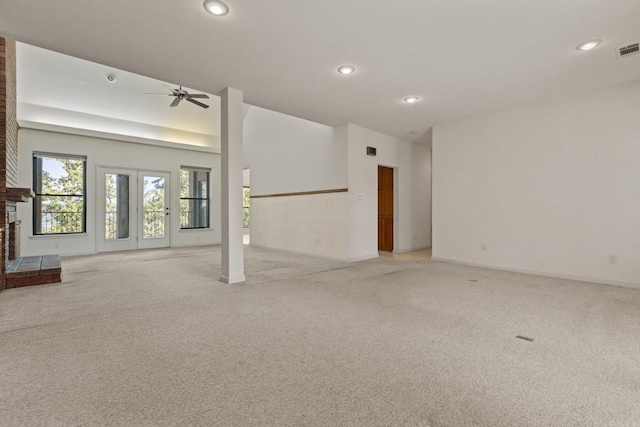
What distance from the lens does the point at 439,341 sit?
217 centimetres

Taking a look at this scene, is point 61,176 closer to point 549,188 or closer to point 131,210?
point 131,210

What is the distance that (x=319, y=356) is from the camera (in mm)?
1950

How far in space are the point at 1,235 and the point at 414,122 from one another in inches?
251

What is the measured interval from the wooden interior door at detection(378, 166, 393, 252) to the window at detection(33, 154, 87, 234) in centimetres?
709

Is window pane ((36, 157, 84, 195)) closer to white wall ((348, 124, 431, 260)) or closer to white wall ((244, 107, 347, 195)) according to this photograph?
white wall ((244, 107, 347, 195))

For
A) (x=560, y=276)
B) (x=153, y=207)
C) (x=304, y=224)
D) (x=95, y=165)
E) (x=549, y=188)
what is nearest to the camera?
(x=560, y=276)

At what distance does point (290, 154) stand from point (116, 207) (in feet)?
14.9

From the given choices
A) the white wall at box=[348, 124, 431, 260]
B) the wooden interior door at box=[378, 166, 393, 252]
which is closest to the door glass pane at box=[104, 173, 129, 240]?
the white wall at box=[348, 124, 431, 260]

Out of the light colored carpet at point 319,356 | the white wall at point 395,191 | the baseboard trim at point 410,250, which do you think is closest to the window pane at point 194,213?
the light colored carpet at point 319,356

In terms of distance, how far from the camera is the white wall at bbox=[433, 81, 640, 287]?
383cm

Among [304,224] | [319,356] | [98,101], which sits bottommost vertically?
[319,356]

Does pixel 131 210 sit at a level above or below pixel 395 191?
below

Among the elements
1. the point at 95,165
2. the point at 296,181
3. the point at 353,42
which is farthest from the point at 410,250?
the point at 95,165

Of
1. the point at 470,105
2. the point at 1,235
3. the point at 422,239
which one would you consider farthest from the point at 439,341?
the point at 422,239
